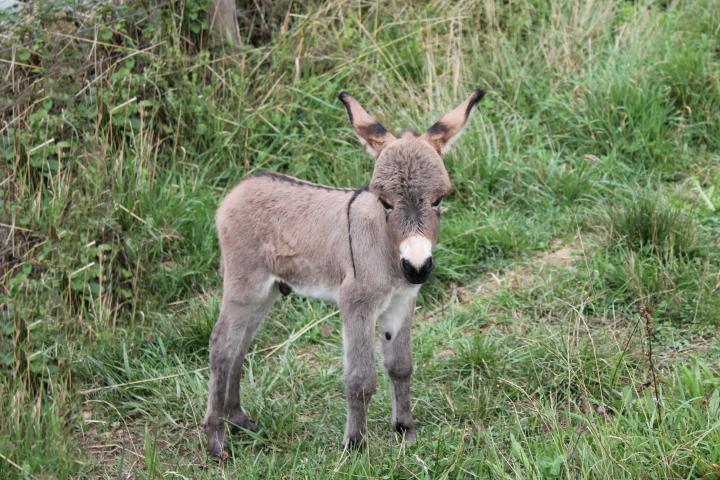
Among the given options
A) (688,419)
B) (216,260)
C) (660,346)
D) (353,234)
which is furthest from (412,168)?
(216,260)

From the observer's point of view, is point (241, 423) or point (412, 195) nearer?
point (412, 195)

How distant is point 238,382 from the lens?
537cm

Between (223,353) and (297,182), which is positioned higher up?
(297,182)

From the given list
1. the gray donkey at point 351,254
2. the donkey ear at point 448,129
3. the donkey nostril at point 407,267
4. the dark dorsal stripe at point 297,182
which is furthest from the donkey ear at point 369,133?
the donkey nostril at point 407,267

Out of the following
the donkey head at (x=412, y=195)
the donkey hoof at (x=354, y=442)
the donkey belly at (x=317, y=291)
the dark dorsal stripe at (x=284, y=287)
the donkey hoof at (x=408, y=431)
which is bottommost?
the donkey hoof at (x=408, y=431)

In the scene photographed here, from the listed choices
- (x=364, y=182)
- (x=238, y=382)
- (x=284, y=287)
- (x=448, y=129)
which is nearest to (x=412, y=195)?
(x=448, y=129)

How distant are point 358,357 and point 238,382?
2.97 feet

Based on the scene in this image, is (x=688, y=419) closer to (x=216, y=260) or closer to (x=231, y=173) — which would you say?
(x=216, y=260)

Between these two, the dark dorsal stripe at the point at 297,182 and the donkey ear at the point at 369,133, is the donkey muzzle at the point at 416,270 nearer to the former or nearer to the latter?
the donkey ear at the point at 369,133

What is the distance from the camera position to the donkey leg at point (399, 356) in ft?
16.3

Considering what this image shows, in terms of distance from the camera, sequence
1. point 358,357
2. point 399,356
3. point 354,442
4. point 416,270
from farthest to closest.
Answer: point 399,356 < point 354,442 < point 358,357 < point 416,270

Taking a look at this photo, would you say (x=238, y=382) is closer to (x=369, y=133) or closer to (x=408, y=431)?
(x=408, y=431)

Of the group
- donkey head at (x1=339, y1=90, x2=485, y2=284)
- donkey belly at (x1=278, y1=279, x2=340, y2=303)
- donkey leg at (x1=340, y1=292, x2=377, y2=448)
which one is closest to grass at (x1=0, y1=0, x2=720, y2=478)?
donkey leg at (x1=340, y1=292, x2=377, y2=448)

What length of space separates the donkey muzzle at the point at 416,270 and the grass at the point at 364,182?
78 cm
